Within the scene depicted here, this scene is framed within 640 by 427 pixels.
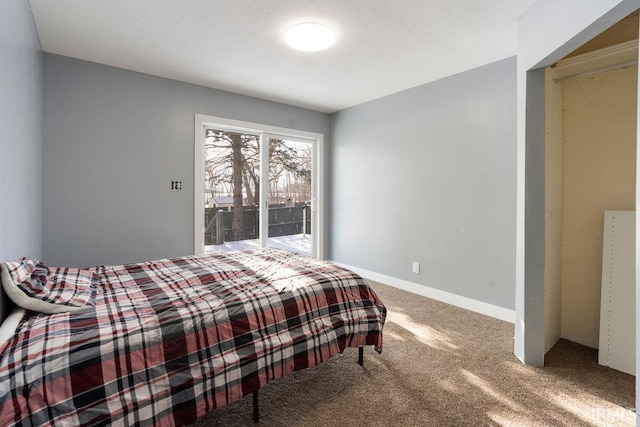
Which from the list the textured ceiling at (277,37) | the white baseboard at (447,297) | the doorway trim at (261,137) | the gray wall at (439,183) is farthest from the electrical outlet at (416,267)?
the textured ceiling at (277,37)

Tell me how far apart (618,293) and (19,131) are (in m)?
4.15

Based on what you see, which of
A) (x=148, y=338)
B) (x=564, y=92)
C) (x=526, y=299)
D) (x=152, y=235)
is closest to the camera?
(x=148, y=338)

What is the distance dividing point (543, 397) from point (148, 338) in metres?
2.21

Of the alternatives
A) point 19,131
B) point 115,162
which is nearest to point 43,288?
point 19,131

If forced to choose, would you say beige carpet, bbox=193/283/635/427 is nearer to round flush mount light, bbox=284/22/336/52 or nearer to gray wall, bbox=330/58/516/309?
gray wall, bbox=330/58/516/309

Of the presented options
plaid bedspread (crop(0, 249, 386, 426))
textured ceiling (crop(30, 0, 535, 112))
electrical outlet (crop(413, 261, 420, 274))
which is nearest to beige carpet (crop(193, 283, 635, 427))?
plaid bedspread (crop(0, 249, 386, 426))

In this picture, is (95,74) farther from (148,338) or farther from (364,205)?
(364,205)

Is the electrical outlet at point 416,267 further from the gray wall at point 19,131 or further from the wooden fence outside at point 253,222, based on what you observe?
the gray wall at point 19,131

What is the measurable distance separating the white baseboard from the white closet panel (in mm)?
720

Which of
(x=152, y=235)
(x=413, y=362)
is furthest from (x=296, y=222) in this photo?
(x=413, y=362)

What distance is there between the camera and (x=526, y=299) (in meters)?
2.24

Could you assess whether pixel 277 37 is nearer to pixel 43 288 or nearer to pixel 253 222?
pixel 43 288

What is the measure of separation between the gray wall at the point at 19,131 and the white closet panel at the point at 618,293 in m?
3.76

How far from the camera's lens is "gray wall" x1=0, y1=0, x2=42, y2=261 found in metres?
1.59
